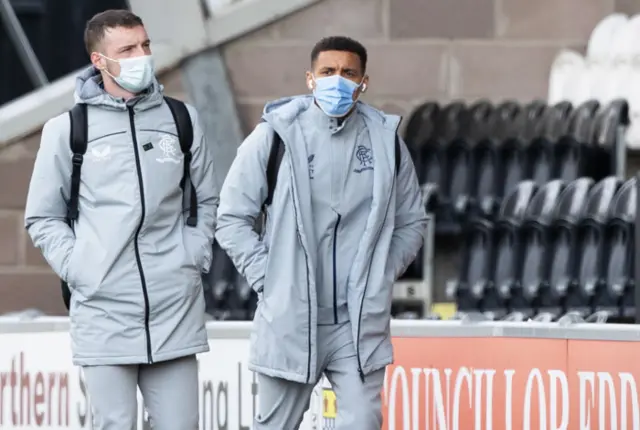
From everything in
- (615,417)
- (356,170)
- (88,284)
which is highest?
(356,170)

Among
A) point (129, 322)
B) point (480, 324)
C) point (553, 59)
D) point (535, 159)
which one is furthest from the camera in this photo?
point (553, 59)

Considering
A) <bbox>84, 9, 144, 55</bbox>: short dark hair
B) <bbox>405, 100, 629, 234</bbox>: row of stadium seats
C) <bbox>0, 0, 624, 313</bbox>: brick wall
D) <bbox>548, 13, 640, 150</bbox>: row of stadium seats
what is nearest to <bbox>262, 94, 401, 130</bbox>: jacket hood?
<bbox>84, 9, 144, 55</bbox>: short dark hair

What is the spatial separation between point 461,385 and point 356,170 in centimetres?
135

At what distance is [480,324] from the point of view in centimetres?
655

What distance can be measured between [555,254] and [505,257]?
0.28 metres

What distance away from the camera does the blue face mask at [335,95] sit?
535 centimetres

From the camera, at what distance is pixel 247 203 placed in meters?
5.43

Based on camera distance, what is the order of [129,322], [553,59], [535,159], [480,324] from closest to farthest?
[129,322], [480,324], [535,159], [553,59]

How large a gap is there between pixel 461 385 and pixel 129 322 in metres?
1.55

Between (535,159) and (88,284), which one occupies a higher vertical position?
(535,159)

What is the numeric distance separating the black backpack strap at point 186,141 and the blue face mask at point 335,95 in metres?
0.42

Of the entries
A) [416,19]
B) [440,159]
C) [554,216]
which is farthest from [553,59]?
[554,216]

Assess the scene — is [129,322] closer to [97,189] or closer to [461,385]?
[97,189]

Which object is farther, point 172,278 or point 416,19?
point 416,19
